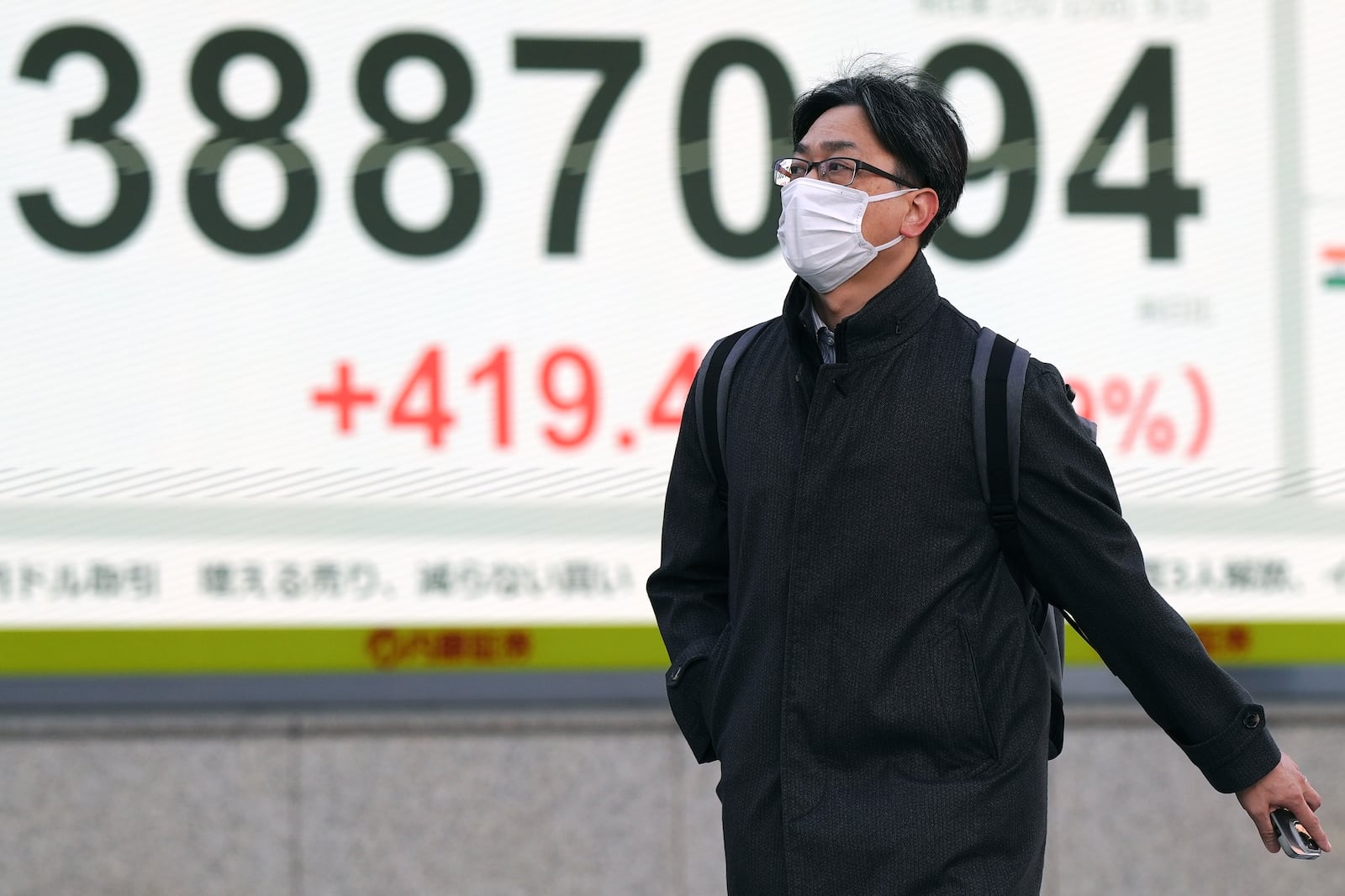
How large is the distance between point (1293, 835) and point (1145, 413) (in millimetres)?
2686

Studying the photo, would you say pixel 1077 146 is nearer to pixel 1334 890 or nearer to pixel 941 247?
pixel 941 247

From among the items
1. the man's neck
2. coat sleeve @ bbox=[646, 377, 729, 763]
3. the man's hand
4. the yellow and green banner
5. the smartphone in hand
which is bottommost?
the yellow and green banner

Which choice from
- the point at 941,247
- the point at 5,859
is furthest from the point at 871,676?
the point at 5,859

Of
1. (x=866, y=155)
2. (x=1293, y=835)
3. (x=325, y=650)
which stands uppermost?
(x=866, y=155)

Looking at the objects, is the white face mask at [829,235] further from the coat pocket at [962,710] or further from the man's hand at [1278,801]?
the man's hand at [1278,801]

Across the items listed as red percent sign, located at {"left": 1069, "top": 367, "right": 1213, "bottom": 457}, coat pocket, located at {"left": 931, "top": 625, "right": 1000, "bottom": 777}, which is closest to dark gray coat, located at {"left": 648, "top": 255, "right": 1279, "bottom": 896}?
coat pocket, located at {"left": 931, "top": 625, "right": 1000, "bottom": 777}

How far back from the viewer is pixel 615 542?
181 inches

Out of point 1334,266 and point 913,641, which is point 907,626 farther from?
point 1334,266

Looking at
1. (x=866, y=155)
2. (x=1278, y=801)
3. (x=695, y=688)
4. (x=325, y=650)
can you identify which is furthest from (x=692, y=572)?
(x=325, y=650)

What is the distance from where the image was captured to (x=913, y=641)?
2.29 m

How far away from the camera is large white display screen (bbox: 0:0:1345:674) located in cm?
445

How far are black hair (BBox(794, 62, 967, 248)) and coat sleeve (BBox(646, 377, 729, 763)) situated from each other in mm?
494

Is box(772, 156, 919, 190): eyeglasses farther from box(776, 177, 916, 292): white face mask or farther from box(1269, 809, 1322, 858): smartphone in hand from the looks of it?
box(1269, 809, 1322, 858): smartphone in hand

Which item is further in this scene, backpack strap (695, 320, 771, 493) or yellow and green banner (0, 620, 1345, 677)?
yellow and green banner (0, 620, 1345, 677)
